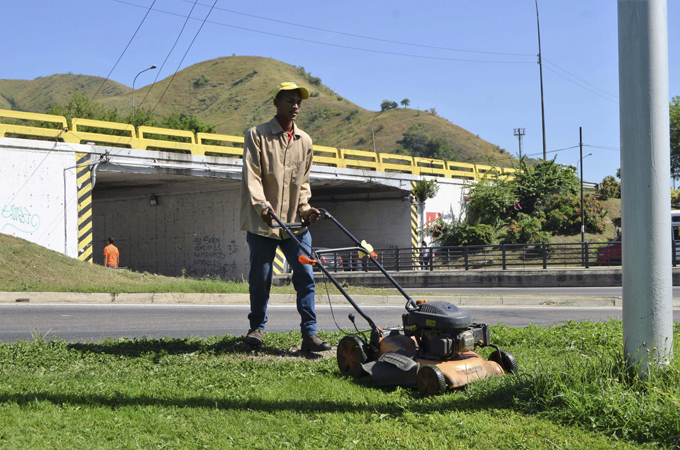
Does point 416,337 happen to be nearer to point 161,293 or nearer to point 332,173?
point 161,293

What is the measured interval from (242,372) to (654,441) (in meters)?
2.82

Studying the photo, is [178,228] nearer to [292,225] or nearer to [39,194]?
[39,194]

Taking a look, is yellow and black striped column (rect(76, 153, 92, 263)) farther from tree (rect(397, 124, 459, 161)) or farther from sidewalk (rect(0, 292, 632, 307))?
tree (rect(397, 124, 459, 161))

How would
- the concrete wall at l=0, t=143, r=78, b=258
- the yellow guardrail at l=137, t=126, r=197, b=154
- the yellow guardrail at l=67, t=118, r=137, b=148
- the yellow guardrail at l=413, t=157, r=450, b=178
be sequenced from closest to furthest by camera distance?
the concrete wall at l=0, t=143, r=78, b=258 < the yellow guardrail at l=67, t=118, r=137, b=148 < the yellow guardrail at l=137, t=126, r=197, b=154 < the yellow guardrail at l=413, t=157, r=450, b=178

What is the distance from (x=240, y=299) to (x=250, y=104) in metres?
134

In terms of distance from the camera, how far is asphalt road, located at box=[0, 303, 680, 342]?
7258mm

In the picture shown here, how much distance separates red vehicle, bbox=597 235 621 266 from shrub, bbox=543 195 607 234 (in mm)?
8100

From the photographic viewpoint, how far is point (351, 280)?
24.8 m

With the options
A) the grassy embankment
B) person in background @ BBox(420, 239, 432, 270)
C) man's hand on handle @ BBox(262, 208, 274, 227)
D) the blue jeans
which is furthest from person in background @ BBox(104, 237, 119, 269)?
man's hand on handle @ BBox(262, 208, 274, 227)

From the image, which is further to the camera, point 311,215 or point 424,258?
point 424,258

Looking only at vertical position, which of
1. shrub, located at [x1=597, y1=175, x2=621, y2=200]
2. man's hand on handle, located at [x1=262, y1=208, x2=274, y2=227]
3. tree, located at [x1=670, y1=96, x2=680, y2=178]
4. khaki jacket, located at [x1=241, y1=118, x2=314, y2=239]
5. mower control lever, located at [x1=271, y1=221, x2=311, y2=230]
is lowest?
mower control lever, located at [x1=271, y1=221, x2=311, y2=230]

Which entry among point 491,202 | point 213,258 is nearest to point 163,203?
point 213,258

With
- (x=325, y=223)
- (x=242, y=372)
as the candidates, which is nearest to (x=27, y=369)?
(x=242, y=372)

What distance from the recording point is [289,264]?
5309 mm
